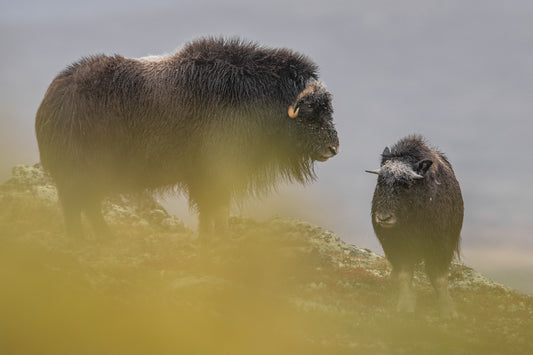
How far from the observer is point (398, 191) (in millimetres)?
9609

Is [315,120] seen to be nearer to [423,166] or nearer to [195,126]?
[195,126]

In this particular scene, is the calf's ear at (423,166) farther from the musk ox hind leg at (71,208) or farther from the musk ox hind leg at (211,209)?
the musk ox hind leg at (71,208)

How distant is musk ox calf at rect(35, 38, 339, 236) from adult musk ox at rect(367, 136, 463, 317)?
2.03 m

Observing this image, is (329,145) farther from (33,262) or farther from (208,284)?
(33,262)

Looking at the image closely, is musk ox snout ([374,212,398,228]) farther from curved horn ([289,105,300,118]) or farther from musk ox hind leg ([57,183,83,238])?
musk ox hind leg ([57,183,83,238])

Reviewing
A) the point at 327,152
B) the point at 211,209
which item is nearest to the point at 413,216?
the point at 327,152

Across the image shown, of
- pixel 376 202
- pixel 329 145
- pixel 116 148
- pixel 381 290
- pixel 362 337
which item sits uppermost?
pixel 329 145

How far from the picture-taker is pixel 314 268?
40.8ft

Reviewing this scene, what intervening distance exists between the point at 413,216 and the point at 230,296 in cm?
348

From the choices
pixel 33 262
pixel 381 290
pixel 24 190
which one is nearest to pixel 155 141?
pixel 33 262

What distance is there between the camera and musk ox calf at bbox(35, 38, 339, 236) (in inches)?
449

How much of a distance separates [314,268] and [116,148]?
16.5 ft

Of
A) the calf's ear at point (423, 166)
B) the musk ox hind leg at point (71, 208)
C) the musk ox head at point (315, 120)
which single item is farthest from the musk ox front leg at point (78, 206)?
the calf's ear at point (423, 166)

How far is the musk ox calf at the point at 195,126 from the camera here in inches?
449
